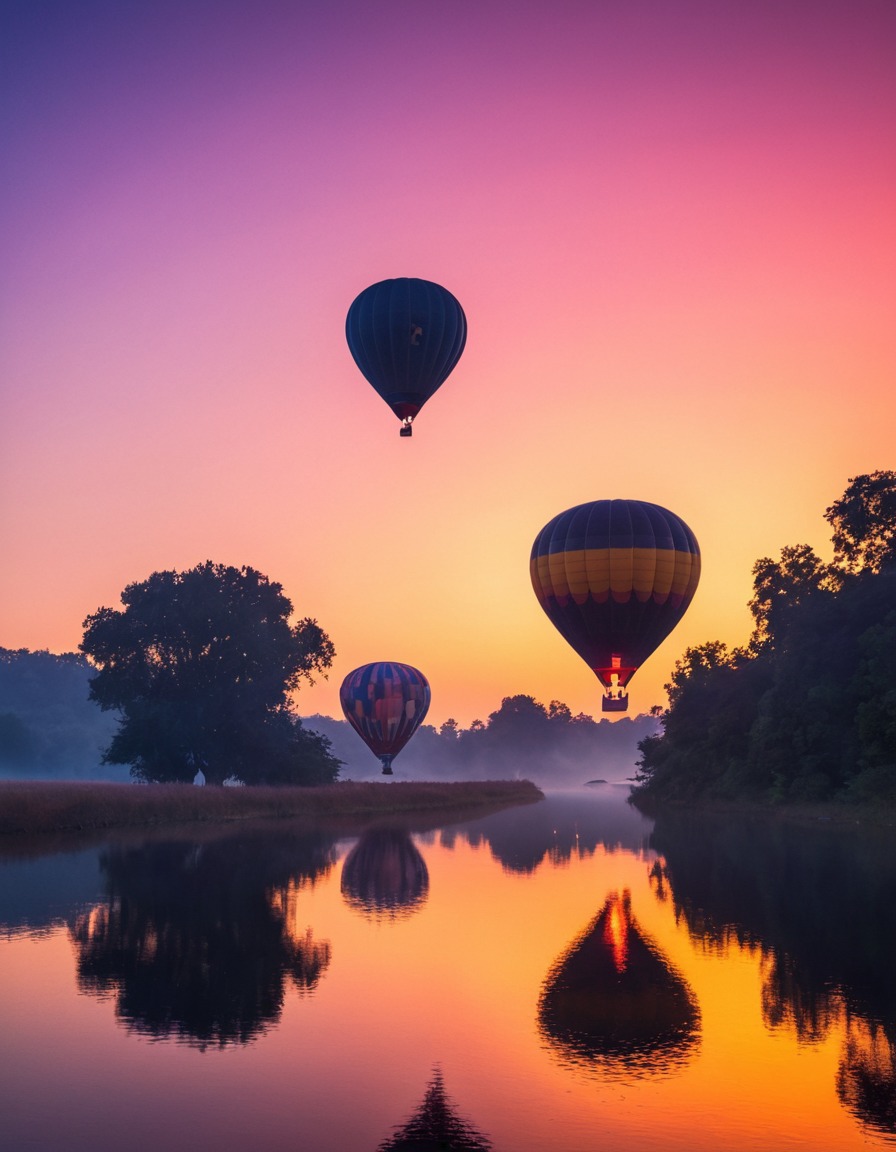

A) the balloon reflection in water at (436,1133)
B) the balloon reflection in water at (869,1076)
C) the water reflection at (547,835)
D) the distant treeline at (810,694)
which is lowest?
the balloon reflection in water at (436,1133)

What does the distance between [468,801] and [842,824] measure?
38.4 m

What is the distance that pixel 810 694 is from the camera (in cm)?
5972

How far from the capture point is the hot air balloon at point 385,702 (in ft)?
273

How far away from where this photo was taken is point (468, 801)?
8488 cm

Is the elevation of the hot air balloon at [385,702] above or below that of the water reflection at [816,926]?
above

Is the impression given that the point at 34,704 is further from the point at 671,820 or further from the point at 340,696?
the point at 671,820

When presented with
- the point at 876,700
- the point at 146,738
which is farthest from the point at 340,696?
the point at 876,700

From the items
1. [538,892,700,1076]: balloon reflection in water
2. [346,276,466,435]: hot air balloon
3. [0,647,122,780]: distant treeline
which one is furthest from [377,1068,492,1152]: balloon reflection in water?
[0,647,122,780]: distant treeline

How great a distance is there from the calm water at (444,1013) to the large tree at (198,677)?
4183cm

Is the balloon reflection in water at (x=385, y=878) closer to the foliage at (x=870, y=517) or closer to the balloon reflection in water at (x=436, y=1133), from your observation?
the balloon reflection in water at (x=436, y=1133)

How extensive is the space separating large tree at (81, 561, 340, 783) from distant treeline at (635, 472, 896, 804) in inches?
1016

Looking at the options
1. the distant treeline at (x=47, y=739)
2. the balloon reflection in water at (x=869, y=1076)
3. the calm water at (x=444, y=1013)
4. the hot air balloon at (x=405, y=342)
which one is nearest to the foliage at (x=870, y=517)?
the hot air balloon at (x=405, y=342)

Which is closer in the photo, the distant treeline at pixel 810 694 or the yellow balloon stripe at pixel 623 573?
the yellow balloon stripe at pixel 623 573

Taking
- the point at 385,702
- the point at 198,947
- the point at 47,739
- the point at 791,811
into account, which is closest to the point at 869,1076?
the point at 198,947
